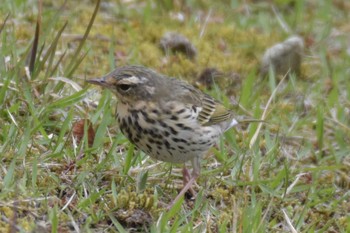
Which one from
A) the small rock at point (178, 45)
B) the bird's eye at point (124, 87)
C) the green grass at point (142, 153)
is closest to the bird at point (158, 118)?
the bird's eye at point (124, 87)

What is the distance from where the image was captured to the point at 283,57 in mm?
7105

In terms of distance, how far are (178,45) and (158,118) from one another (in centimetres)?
243

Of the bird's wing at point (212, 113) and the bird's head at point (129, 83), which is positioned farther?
the bird's wing at point (212, 113)

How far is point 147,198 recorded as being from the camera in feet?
15.5

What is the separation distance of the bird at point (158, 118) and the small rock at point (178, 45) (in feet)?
6.48

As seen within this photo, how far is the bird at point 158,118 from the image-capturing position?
15.6ft

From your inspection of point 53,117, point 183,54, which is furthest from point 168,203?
point 183,54

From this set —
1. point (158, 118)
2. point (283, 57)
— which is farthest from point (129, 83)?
point (283, 57)

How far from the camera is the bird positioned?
4.77 m

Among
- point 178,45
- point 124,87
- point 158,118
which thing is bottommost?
point 178,45

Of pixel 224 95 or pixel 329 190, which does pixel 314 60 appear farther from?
pixel 329 190

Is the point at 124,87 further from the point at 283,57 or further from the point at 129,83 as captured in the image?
the point at 283,57

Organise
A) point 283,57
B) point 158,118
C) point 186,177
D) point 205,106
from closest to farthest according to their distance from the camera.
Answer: point 158,118 < point 186,177 < point 205,106 < point 283,57

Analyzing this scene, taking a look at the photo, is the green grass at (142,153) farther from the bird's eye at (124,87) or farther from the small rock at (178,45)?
the bird's eye at (124,87)
